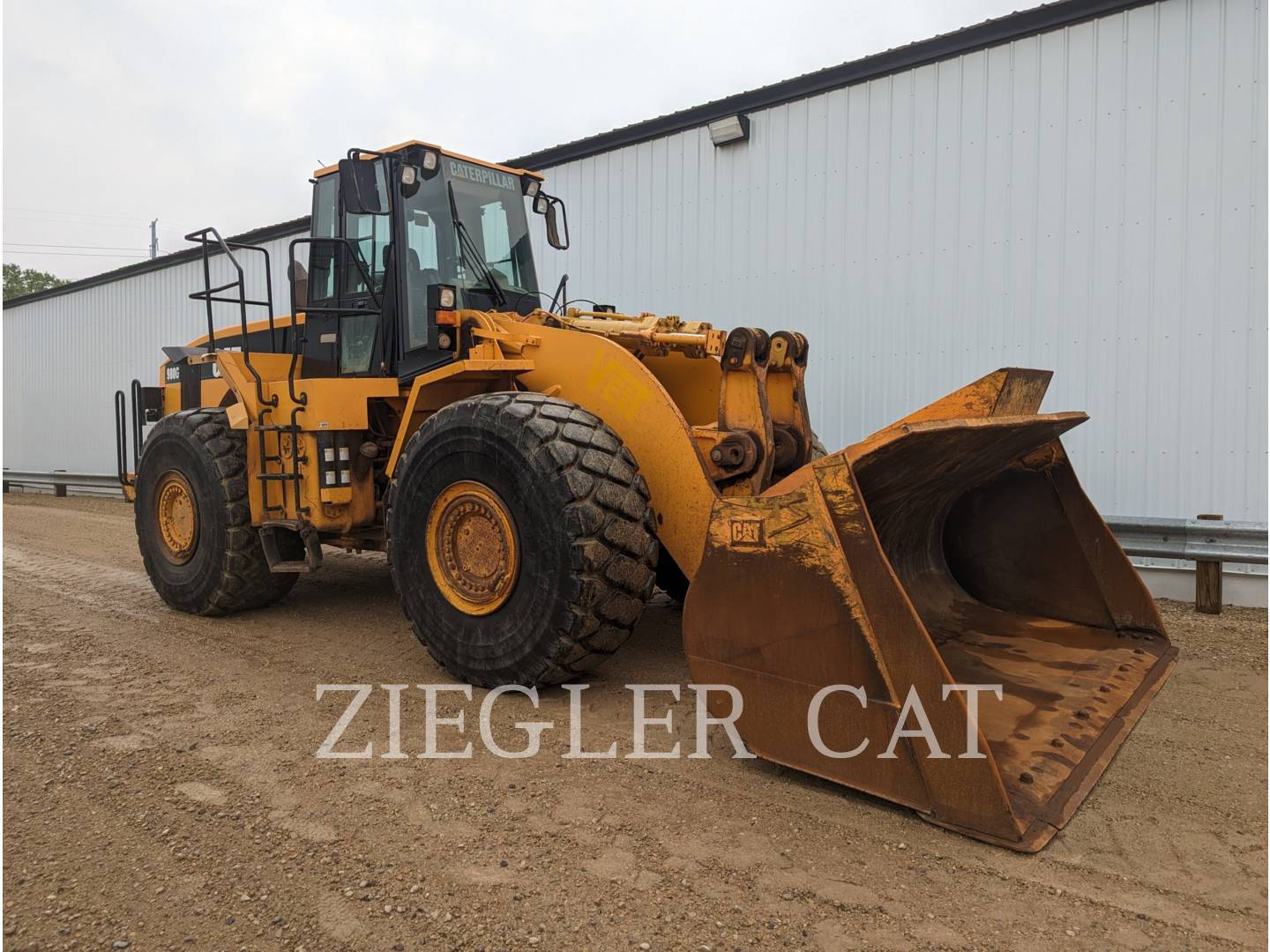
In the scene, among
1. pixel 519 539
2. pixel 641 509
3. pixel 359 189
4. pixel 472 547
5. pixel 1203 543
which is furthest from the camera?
pixel 1203 543

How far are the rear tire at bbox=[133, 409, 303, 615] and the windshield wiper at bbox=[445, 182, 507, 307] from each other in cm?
199

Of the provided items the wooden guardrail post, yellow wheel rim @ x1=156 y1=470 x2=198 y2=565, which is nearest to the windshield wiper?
yellow wheel rim @ x1=156 y1=470 x2=198 y2=565

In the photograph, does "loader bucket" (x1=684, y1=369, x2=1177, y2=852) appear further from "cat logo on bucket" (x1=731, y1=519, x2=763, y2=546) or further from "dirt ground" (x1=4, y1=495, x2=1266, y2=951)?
"dirt ground" (x1=4, y1=495, x2=1266, y2=951)

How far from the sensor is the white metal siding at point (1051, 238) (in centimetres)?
589

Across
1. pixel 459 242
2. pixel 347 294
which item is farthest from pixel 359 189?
pixel 347 294

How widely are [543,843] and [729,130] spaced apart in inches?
277

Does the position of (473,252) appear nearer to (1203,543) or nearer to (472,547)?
(472,547)

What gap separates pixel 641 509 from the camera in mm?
3691

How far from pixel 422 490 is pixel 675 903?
2457mm

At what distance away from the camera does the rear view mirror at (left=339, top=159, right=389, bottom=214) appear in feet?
Result: 14.5

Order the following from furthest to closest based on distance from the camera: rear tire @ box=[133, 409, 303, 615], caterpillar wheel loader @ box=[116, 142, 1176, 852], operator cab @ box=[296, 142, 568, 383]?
rear tire @ box=[133, 409, 303, 615] → operator cab @ box=[296, 142, 568, 383] → caterpillar wheel loader @ box=[116, 142, 1176, 852]

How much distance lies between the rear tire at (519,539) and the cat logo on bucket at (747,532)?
0.72m

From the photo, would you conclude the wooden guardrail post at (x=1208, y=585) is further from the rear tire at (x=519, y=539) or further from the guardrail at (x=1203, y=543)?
the rear tire at (x=519, y=539)

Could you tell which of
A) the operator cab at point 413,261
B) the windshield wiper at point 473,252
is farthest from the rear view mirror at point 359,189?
the windshield wiper at point 473,252
